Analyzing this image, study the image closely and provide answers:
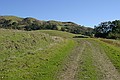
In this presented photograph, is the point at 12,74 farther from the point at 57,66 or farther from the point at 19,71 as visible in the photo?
the point at 57,66

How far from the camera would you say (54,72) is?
737 inches

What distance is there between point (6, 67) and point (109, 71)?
296 inches

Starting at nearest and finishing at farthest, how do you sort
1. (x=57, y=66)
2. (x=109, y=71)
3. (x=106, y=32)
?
(x=109, y=71)
(x=57, y=66)
(x=106, y=32)

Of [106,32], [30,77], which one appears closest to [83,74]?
[30,77]

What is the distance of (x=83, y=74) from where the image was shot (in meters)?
18.2

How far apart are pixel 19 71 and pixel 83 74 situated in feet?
14.4

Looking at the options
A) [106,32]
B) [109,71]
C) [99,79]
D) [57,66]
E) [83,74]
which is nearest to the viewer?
[99,79]

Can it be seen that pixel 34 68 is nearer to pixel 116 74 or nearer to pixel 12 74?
pixel 12 74

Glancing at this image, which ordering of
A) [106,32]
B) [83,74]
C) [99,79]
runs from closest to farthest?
[99,79]
[83,74]
[106,32]

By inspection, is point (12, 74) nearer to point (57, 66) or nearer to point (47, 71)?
point (47, 71)

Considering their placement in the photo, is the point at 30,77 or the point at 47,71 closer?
the point at 30,77

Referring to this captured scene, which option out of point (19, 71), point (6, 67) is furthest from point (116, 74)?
point (6, 67)

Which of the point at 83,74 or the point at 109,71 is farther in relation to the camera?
the point at 109,71

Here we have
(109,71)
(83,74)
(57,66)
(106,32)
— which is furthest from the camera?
(106,32)
